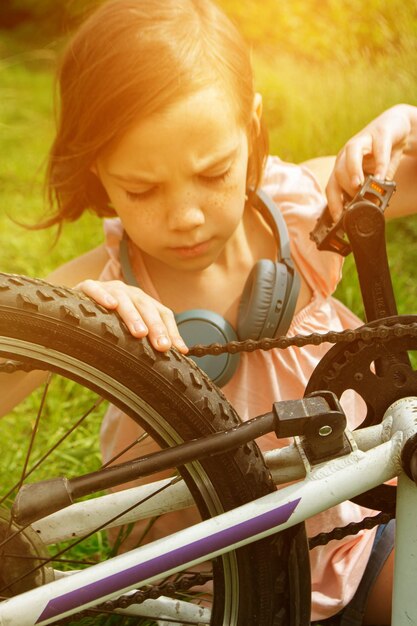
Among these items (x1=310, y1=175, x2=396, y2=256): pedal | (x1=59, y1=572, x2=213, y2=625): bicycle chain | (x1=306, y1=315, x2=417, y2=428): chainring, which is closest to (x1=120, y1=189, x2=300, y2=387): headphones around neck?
(x1=310, y1=175, x2=396, y2=256): pedal

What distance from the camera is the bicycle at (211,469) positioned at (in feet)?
3.65

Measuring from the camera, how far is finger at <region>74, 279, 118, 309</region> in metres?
1.16

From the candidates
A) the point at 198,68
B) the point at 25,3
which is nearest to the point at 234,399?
the point at 198,68

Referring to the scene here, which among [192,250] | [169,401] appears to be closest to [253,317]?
[192,250]

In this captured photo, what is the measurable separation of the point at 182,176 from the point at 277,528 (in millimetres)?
558

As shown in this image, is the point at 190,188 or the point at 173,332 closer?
the point at 173,332

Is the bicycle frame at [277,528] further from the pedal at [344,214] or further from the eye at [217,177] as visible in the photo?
the eye at [217,177]

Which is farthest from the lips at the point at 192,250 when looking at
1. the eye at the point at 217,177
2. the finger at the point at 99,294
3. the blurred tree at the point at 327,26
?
the blurred tree at the point at 327,26

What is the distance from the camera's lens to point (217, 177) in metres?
1.45

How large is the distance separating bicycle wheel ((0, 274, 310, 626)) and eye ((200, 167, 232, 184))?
15.0 inches

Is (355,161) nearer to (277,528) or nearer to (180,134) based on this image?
(180,134)

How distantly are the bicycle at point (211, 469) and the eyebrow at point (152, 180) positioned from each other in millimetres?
218

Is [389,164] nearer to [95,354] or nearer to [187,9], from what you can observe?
[187,9]

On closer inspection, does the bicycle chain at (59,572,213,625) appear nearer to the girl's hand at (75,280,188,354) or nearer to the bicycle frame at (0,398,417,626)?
the bicycle frame at (0,398,417,626)
